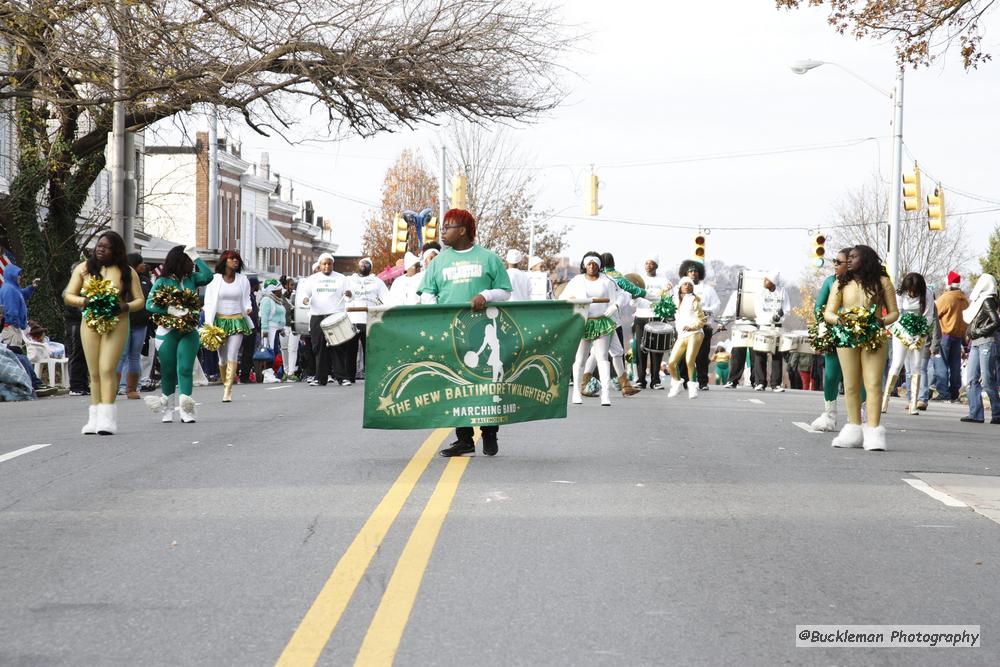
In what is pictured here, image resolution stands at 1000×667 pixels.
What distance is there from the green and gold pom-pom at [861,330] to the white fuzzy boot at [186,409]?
663 centimetres

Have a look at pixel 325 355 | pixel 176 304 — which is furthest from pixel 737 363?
pixel 176 304

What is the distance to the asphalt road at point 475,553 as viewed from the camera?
5.88 meters

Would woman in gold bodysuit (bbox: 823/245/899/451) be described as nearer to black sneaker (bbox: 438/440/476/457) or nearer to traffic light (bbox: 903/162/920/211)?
black sneaker (bbox: 438/440/476/457)

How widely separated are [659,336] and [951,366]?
15.3ft

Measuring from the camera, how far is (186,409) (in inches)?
614

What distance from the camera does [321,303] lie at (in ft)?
83.5

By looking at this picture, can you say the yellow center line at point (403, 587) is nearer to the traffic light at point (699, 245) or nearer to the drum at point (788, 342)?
the drum at point (788, 342)

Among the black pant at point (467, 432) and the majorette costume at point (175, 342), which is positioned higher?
the majorette costume at point (175, 342)

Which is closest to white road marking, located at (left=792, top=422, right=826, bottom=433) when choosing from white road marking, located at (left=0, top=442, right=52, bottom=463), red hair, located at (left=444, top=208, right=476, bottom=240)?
red hair, located at (left=444, top=208, right=476, bottom=240)

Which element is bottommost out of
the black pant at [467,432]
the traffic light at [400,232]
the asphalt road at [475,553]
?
the asphalt road at [475,553]

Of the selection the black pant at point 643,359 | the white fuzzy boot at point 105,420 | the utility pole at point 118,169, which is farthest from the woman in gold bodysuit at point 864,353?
the utility pole at point 118,169

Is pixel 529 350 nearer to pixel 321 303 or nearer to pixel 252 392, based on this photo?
pixel 252 392

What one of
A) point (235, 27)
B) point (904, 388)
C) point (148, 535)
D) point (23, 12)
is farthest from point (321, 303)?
point (148, 535)

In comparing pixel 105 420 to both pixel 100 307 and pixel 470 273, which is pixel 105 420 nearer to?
pixel 100 307
